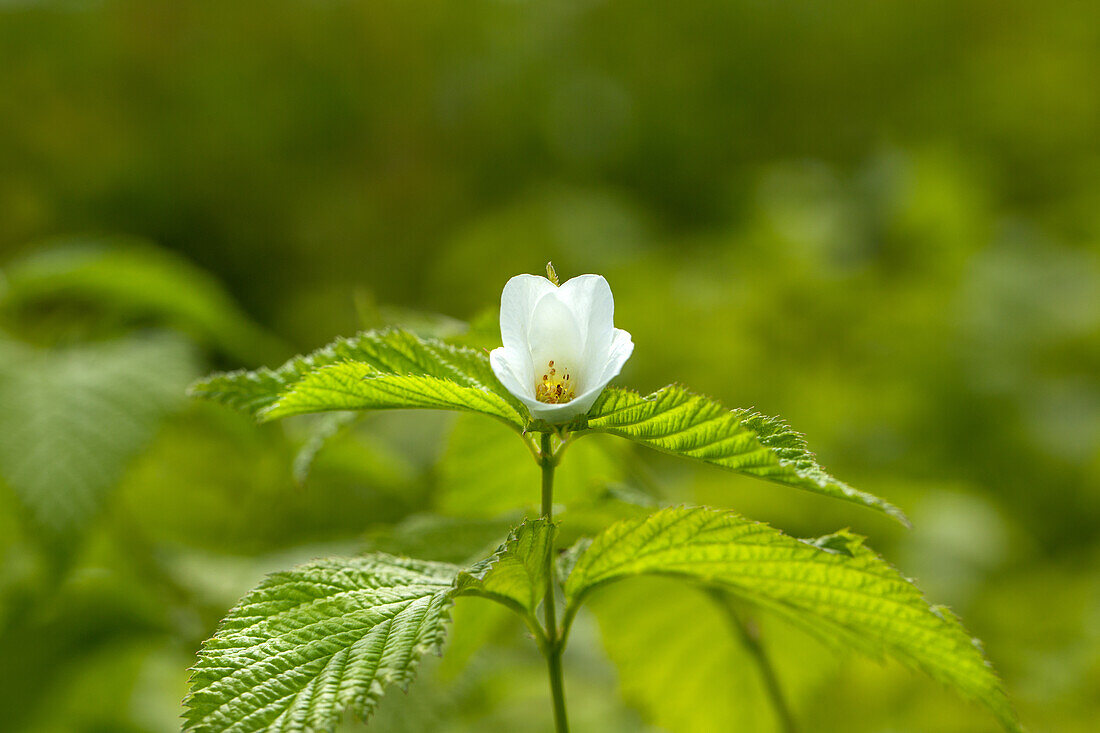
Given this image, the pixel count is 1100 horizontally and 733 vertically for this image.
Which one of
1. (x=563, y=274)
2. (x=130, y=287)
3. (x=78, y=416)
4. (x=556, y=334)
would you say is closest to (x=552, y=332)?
(x=556, y=334)

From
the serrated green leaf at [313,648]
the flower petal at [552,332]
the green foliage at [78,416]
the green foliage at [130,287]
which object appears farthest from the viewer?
the green foliage at [130,287]

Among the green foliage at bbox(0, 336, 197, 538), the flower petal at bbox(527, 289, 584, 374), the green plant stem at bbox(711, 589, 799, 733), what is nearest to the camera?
the flower petal at bbox(527, 289, 584, 374)

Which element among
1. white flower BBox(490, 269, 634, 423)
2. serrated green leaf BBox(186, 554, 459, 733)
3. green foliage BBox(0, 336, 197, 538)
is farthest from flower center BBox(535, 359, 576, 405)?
green foliage BBox(0, 336, 197, 538)

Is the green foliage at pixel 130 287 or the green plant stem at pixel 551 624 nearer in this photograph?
the green plant stem at pixel 551 624

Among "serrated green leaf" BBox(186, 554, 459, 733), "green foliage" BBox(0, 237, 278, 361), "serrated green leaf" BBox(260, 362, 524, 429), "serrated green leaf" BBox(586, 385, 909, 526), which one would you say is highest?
"green foliage" BBox(0, 237, 278, 361)

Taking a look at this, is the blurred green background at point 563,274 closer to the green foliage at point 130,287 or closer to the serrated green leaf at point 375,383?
the green foliage at point 130,287

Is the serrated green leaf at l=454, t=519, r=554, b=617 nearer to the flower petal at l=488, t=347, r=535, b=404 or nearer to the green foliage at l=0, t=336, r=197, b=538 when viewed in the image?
the flower petal at l=488, t=347, r=535, b=404

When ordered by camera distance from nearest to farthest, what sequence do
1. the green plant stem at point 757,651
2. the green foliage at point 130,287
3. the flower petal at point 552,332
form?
the flower petal at point 552,332 < the green plant stem at point 757,651 < the green foliage at point 130,287

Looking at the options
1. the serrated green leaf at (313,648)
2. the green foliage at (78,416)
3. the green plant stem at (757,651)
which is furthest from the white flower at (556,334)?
the green foliage at (78,416)

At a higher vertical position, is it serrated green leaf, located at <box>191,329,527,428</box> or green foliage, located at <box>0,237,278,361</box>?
green foliage, located at <box>0,237,278,361</box>
